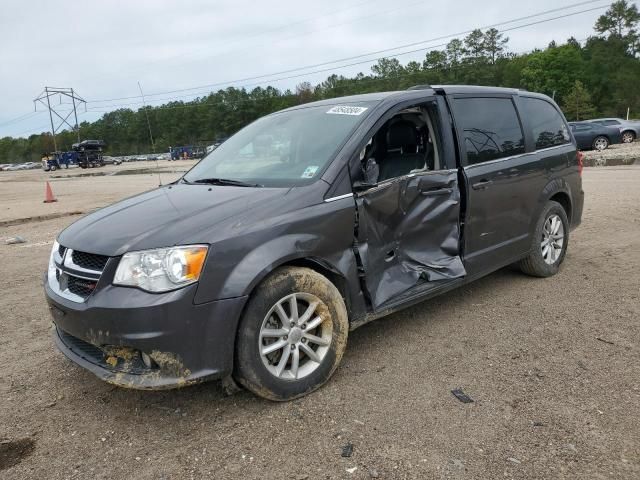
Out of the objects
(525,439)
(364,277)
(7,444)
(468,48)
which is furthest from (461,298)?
(468,48)

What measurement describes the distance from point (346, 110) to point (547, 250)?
2.74 metres

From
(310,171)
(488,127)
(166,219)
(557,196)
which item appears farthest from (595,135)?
(166,219)

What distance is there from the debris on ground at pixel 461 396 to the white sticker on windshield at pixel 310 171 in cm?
162

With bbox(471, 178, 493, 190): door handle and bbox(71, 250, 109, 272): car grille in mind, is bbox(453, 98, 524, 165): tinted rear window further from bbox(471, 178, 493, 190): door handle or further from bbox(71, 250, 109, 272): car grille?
bbox(71, 250, 109, 272): car grille

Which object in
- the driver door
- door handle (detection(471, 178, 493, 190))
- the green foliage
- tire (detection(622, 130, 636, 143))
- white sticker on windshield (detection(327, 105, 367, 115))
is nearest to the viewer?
the driver door

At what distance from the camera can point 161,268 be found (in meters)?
2.70

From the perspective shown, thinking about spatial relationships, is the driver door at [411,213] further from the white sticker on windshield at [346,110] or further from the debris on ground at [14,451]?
the debris on ground at [14,451]

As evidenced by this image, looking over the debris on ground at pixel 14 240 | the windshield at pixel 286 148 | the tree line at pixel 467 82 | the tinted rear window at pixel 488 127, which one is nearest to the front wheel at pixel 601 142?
the tinted rear window at pixel 488 127

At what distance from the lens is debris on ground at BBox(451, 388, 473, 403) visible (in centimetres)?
301

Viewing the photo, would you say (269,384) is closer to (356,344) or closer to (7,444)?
(356,344)

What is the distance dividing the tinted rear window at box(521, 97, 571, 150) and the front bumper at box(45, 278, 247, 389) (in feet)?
12.0

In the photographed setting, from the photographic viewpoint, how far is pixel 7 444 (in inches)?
111

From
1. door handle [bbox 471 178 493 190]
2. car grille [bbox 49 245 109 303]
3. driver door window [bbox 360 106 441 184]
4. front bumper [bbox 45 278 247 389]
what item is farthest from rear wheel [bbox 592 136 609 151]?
car grille [bbox 49 245 109 303]

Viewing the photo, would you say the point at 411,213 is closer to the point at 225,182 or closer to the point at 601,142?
the point at 225,182
